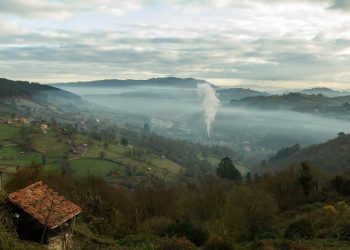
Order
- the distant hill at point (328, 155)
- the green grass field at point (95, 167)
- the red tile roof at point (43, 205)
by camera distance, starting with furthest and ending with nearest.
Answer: the distant hill at point (328, 155) < the green grass field at point (95, 167) < the red tile roof at point (43, 205)

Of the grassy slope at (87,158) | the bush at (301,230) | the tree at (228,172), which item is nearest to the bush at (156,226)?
the bush at (301,230)

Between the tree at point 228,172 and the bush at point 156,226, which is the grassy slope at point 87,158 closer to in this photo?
the tree at point 228,172

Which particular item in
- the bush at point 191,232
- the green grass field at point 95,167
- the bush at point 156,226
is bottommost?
the green grass field at point 95,167

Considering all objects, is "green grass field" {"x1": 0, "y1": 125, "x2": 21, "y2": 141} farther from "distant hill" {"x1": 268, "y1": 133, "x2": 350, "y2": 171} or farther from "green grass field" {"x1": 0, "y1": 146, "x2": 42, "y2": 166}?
"distant hill" {"x1": 268, "y1": 133, "x2": 350, "y2": 171}

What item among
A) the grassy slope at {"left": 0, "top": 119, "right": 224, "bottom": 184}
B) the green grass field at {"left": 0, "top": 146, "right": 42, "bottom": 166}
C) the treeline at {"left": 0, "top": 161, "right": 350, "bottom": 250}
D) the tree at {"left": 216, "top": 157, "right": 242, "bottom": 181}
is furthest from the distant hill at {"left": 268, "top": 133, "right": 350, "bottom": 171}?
the green grass field at {"left": 0, "top": 146, "right": 42, "bottom": 166}

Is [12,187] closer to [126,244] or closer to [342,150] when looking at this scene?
[126,244]

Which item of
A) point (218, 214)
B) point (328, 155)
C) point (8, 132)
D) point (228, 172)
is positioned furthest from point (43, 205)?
point (328, 155)

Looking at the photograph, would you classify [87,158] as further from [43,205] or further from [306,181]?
[43,205]
